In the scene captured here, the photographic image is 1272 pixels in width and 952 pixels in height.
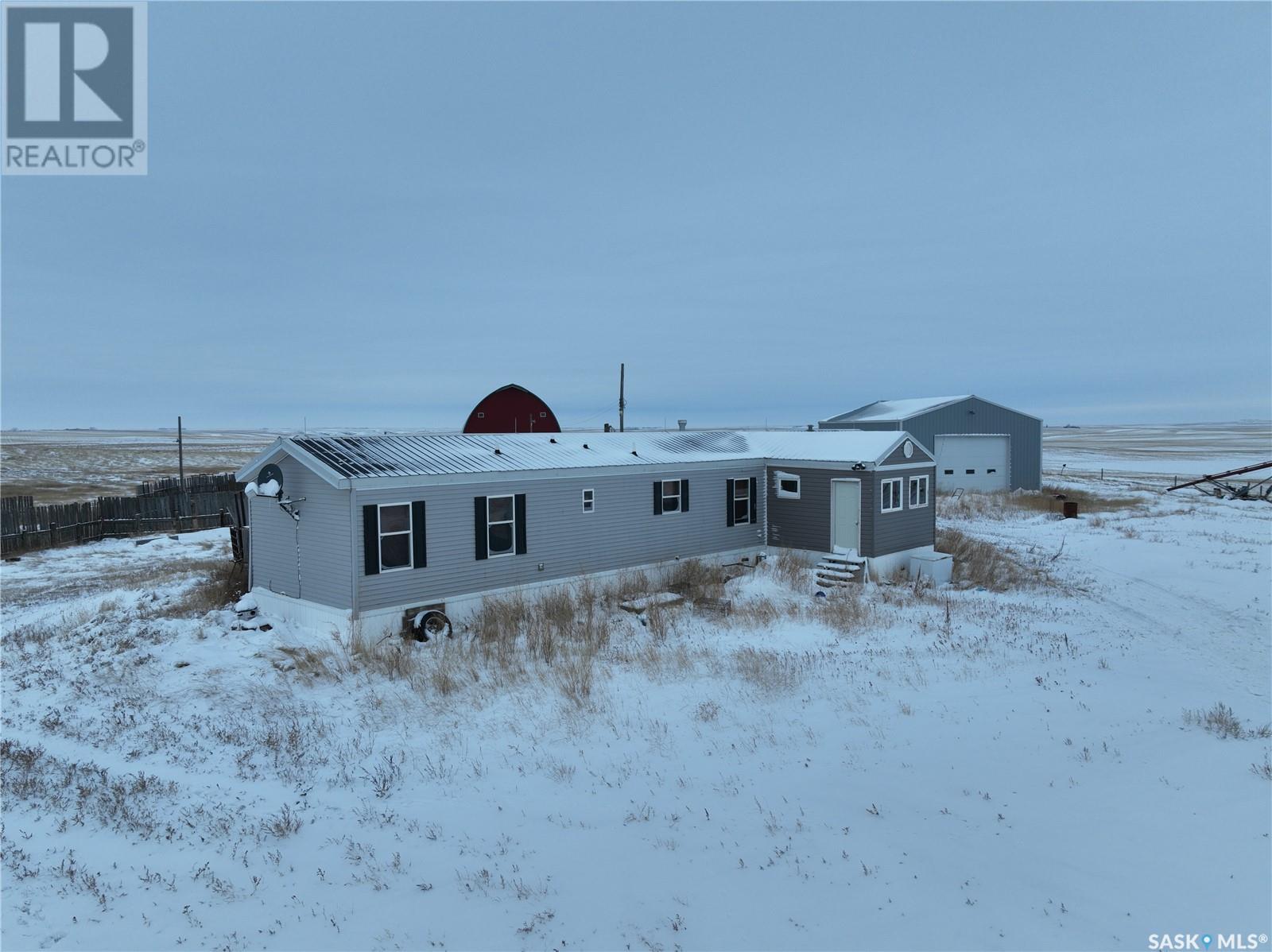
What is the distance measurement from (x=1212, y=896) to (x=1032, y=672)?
5.73m

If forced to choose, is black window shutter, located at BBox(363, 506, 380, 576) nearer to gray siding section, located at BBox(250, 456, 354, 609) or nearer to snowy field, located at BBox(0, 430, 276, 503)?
gray siding section, located at BBox(250, 456, 354, 609)

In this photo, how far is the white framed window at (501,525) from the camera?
52.1 ft

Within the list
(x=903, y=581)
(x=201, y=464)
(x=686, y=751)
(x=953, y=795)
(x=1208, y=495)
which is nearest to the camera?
(x=953, y=795)

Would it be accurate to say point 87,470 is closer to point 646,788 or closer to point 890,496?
point 890,496

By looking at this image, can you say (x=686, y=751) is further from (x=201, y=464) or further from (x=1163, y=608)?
(x=201, y=464)

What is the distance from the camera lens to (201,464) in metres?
71.9

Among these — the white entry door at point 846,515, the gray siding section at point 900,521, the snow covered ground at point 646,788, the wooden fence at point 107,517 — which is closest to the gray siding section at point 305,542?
the snow covered ground at point 646,788

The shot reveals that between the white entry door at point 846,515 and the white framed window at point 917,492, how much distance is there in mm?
2352

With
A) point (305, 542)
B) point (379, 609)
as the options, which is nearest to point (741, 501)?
point (379, 609)

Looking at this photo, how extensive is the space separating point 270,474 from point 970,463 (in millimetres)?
35872

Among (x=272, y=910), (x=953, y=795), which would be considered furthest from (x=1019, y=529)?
(x=272, y=910)

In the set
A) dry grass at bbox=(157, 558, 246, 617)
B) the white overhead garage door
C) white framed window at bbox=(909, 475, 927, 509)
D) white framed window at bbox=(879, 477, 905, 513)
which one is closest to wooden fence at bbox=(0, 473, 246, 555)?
dry grass at bbox=(157, 558, 246, 617)

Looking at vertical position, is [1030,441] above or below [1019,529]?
above

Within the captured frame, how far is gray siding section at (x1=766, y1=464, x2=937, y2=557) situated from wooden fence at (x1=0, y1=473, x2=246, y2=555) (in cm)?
1626
